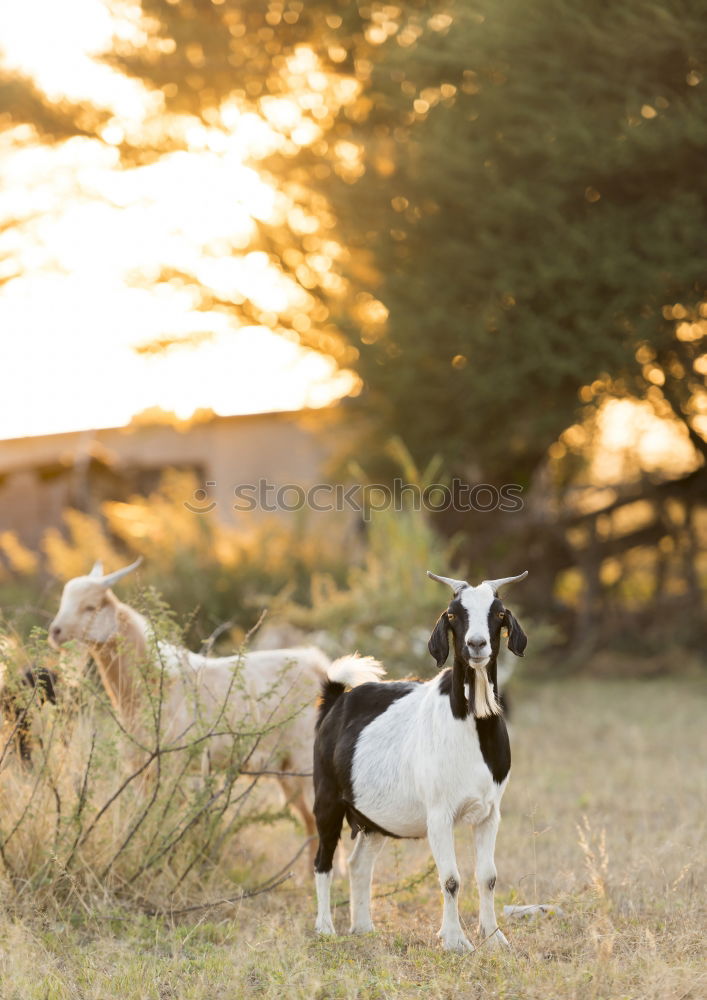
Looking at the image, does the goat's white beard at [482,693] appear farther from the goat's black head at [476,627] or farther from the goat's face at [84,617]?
the goat's face at [84,617]

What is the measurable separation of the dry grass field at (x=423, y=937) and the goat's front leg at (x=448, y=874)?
80 mm

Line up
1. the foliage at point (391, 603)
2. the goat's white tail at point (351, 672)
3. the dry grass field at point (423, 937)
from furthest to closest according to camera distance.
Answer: the foliage at point (391, 603) < the goat's white tail at point (351, 672) < the dry grass field at point (423, 937)

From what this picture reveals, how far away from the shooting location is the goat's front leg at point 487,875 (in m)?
4.46

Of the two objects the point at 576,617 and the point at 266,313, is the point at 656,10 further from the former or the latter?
the point at 576,617

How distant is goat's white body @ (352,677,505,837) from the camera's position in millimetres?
4398

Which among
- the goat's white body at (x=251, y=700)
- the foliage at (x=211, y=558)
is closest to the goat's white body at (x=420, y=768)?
the goat's white body at (x=251, y=700)

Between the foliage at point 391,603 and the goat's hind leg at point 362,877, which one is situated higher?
the foliage at point 391,603

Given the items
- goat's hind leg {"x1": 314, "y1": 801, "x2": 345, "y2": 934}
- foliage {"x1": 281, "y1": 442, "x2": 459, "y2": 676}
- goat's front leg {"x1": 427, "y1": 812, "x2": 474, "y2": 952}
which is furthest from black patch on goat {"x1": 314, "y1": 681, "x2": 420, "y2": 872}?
foliage {"x1": 281, "y1": 442, "x2": 459, "y2": 676}

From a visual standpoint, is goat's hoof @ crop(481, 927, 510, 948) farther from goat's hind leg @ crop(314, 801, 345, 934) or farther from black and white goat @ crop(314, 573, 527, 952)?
goat's hind leg @ crop(314, 801, 345, 934)

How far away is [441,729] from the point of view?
4.46 meters

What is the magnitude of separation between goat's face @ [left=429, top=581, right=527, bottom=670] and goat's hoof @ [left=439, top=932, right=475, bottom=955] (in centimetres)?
101

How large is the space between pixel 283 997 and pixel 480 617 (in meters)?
1.48

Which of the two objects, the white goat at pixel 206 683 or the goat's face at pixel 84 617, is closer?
the white goat at pixel 206 683

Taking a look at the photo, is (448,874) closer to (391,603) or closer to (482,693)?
(482,693)
